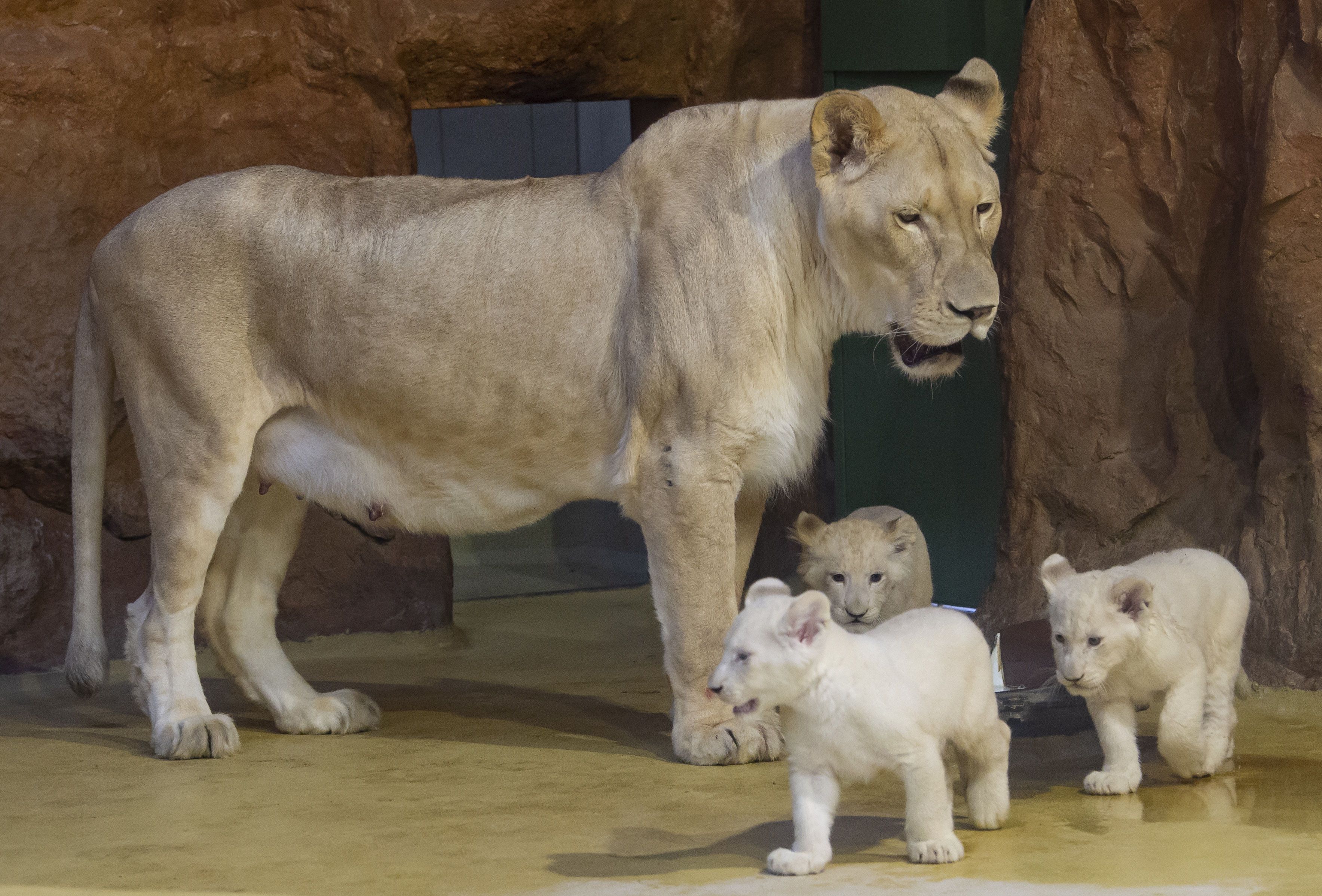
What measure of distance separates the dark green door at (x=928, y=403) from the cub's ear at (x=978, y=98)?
7.33ft

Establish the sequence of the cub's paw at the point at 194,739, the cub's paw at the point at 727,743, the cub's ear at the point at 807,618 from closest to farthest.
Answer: the cub's ear at the point at 807,618, the cub's paw at the point at 727,743, the cub's paw at the point at 194,739

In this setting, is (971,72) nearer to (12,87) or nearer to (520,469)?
(520,469)

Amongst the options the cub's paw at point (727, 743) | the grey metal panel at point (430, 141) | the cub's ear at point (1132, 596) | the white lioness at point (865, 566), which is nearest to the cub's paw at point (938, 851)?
the cub's ear at point (1132, 596)

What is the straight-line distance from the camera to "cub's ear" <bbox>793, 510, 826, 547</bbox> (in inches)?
208

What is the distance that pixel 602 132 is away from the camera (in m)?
11.1

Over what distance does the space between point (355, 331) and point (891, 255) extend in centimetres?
174

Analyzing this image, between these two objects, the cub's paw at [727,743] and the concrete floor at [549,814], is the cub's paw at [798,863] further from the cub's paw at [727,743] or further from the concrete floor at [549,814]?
the cub's paw at [727,743]

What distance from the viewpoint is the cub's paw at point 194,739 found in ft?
16.4

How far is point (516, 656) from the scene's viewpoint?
693 cm

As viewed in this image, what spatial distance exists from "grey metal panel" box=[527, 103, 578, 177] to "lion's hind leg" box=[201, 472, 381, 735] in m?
6.09

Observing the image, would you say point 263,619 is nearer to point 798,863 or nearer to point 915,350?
point 915,350

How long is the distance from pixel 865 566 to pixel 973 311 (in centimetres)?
98

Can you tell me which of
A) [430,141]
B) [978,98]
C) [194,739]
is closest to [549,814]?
[194,739]

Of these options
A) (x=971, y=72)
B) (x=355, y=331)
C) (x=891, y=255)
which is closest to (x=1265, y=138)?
(x=971, y=72)
